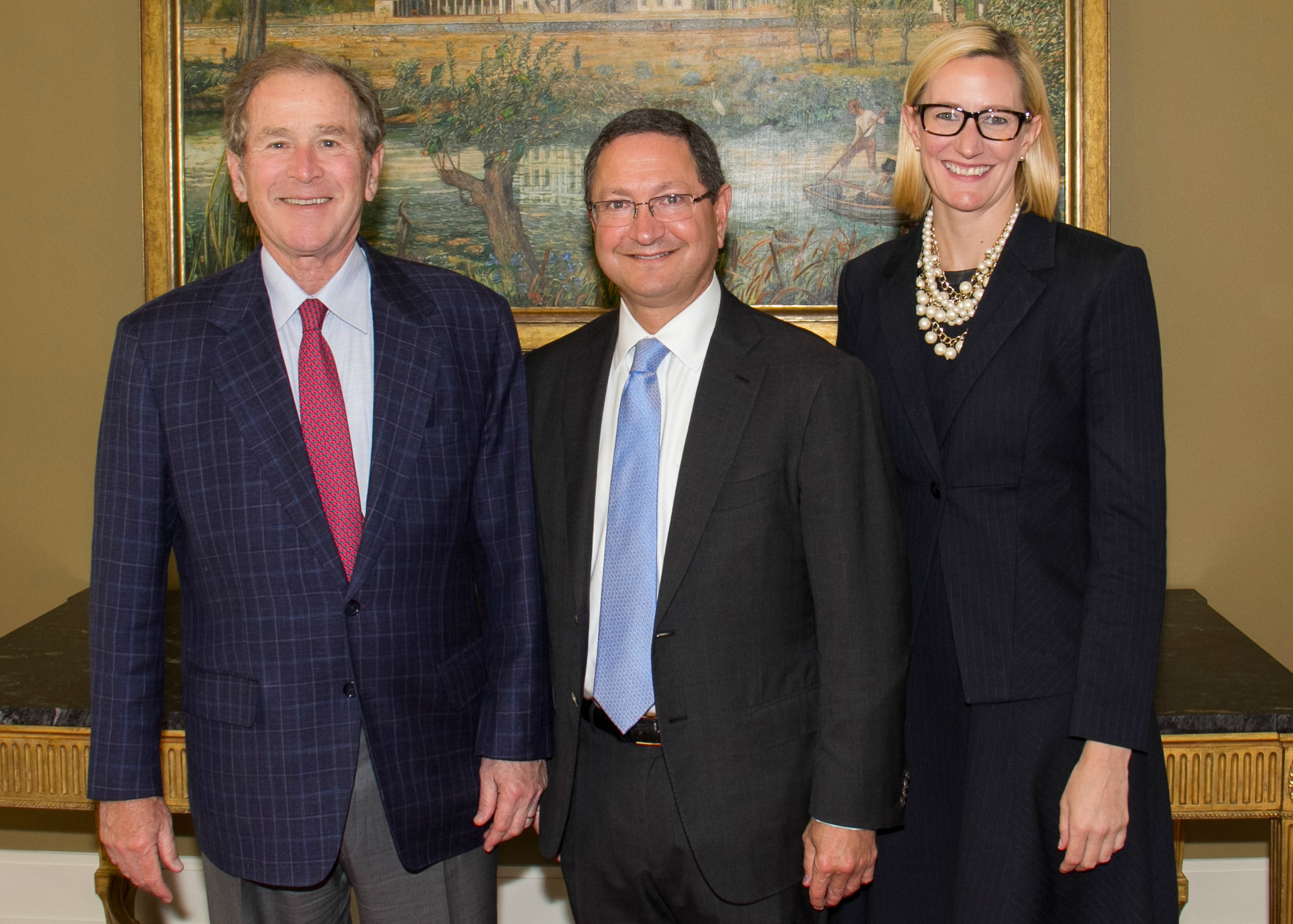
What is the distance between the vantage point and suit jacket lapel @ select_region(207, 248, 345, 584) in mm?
1779

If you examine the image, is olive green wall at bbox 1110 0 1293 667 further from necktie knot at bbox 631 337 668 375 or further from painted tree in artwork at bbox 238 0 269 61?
painted tree in artwork at bbox 238 0 269 61

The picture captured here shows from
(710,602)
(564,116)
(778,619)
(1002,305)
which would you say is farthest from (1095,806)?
(564,116)

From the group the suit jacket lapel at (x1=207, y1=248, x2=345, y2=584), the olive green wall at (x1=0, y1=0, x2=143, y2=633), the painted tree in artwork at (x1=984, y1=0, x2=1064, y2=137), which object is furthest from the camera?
the olive green wall at (x1=0, y1=0, x2=143, y2=633)

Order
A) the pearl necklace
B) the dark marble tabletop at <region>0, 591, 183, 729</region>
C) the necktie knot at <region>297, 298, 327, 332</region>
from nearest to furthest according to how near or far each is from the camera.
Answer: the necktie knot at <region>297, 298, 327, 332</region> < the pearl necklace < the dark marble tabletop at <region>0, 591, 183, 729</region>

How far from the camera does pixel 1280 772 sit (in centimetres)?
253

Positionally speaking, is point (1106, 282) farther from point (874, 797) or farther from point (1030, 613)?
point (874, 797)

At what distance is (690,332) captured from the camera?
197 centimetres

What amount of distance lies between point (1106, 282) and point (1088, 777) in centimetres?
79

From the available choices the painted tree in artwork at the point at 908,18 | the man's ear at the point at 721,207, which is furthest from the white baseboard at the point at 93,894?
the painted tree in artwork at the point at 908,18

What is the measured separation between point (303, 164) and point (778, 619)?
3.49 feet

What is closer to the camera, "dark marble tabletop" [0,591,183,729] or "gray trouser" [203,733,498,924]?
"gray trouser" [203,733,498,924]

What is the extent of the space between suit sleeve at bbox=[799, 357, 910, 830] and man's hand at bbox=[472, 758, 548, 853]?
483 millimetres

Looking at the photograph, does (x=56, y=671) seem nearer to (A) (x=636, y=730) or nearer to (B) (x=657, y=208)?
(A) (x=636, y=730)

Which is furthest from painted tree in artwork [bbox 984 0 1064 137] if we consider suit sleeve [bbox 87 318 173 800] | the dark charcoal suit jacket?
suit sleeve [bbox 87 318 173 800]
